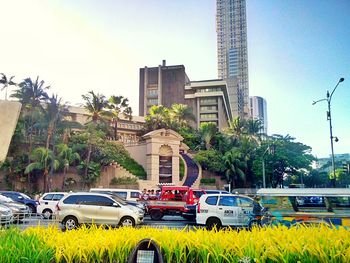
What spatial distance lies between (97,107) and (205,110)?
49.1 metres

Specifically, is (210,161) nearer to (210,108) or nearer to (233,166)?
(233,166)

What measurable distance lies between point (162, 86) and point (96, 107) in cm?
5085

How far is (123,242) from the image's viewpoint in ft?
17.8

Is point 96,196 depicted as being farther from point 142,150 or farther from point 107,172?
point 142,150

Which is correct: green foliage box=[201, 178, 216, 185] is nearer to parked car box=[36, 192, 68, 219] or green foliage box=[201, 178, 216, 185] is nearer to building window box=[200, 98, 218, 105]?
parked car box=[36, 192, 68, 219]

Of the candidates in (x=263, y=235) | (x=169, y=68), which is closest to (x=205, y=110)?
(x=169, y=68)

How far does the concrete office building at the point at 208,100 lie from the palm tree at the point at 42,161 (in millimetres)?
58788

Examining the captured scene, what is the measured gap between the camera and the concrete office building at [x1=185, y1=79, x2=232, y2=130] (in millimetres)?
91750

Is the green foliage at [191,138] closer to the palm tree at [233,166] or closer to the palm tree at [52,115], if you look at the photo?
the palm tree at [233,166]

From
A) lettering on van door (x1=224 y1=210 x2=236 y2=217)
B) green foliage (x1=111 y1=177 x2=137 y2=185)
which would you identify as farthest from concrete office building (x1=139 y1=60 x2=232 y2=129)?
lettering on van door (x1=224 y1=210 x2=236 y2=217)

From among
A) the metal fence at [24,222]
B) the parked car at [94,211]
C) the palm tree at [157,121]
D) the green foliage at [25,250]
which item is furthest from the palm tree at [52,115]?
the green foliage at [25,250]

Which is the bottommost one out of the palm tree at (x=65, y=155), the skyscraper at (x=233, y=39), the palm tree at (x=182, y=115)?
the palm tree at (x=65, y=155)

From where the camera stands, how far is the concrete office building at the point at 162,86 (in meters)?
95.9

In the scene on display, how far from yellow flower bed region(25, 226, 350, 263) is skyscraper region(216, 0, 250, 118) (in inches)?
6356
